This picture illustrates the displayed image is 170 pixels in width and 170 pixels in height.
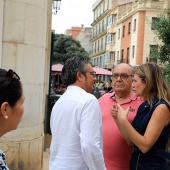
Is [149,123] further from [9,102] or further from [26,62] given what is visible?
[26,62]

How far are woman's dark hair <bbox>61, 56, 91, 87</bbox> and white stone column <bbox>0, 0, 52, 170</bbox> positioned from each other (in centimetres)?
218

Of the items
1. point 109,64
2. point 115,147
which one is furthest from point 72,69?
point 109,64

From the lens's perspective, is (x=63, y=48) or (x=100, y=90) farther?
(x=63, y=48)

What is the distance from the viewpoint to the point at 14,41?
448 centimetres

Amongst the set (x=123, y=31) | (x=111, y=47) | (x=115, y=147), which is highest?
(x=123, y=31)

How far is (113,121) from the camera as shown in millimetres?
2789

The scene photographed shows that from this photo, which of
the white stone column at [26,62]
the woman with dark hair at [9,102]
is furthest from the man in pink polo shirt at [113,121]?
the white stone column at [26,62]

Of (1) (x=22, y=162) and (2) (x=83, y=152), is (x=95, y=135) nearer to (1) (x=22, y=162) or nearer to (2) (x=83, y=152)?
(2) (x=83, y=152)

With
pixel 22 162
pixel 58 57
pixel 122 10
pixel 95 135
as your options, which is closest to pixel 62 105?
pixel 95 135

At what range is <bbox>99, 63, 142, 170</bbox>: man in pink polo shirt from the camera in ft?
8.77

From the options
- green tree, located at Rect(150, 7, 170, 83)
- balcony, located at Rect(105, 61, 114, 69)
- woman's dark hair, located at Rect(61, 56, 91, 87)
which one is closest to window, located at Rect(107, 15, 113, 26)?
balcony, located at Rect(105, 61, 114, 69)

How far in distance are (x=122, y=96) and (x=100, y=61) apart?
5260 cm

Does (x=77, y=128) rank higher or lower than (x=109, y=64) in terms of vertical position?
lower

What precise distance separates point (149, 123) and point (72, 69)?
2.50 ft
